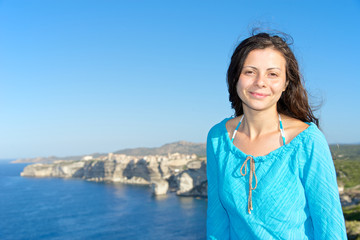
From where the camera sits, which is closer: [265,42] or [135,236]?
[265,42]

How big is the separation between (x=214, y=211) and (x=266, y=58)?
632mm

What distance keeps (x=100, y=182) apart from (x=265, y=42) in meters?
77.4

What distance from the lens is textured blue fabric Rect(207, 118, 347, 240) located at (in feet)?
3.02

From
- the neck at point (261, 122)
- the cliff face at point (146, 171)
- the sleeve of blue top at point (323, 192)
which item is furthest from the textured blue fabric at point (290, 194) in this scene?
the cliff face at point (146, 171)

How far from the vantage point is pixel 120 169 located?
74188 millimetres

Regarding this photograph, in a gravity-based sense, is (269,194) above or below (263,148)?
below

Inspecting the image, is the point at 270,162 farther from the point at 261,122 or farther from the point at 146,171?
the point at 146,171

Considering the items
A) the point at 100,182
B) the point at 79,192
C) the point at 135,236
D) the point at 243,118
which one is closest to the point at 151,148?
the point at 100,182

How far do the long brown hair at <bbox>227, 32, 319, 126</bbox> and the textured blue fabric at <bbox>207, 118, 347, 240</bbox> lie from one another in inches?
9.5

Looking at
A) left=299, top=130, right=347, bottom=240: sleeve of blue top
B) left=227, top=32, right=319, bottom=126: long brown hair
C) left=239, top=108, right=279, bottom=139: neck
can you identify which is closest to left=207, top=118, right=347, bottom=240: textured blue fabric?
left=299, top=130, right=347, bottom=240: sleeve of blue top

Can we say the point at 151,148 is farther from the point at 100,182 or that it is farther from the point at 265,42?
the point at 265,42

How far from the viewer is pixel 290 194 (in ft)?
3.15

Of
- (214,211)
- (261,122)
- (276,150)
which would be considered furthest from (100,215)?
(276,150)

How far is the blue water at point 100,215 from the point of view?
35.0m
